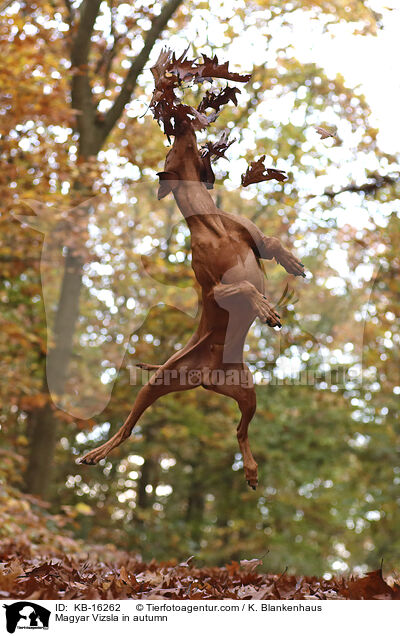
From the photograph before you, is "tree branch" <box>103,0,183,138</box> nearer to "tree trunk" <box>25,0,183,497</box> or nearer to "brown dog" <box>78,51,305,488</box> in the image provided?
"tree trunk" <box>25,0,183,497</box>

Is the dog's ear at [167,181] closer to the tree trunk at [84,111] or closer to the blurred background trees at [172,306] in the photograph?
the blurred background trees at [172,306]

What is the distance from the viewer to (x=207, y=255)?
3.05m

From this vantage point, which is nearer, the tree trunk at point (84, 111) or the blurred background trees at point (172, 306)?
the blurred background trees at point (172, 306)

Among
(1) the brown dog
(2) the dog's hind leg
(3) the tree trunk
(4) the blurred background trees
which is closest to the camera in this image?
(1) the brown dog

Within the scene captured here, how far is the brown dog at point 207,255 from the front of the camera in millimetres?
3057

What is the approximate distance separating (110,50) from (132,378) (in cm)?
609

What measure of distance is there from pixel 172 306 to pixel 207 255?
1.98m

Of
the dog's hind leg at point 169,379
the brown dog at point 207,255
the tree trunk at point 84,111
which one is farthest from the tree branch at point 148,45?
the dog's hind leg at point 169,379

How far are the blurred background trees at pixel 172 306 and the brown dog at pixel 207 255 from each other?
0.59m

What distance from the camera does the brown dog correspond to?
120 inches

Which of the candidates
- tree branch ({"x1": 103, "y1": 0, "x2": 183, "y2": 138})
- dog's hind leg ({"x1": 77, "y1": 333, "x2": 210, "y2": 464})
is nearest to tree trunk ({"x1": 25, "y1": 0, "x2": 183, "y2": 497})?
tree branch ({"x1": 103, "y1": 0, "x2": 183, "y2": 138})

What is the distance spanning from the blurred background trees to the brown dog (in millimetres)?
594

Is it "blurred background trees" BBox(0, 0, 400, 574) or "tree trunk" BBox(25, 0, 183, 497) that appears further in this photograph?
"tree trunk" BBox(25, 0, 183, 497)

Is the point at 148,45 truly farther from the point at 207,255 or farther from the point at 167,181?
the point at 207,255
